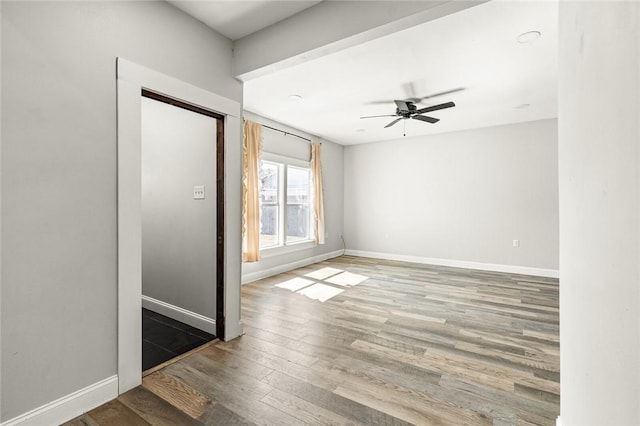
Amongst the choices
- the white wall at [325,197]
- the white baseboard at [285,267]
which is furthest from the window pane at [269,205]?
the white baseboard at [285,267]

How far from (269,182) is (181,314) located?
2778 millimetres

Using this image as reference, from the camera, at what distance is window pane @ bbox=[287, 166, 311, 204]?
18.4ft

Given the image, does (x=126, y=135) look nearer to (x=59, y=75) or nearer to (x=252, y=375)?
(x=59, y=75)

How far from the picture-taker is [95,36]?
1729mm

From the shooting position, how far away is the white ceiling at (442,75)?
2365 mm

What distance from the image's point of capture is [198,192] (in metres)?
2.81

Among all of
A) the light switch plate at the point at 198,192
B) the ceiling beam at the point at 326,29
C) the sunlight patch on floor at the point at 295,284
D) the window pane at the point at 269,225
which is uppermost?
the ceiling beam at the point at 326,29

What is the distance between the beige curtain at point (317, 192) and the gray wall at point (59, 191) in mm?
4103

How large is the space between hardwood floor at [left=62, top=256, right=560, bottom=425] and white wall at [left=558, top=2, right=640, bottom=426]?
783mm

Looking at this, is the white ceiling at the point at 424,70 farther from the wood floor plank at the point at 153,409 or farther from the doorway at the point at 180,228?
the wood floor plank at the point at 153,409

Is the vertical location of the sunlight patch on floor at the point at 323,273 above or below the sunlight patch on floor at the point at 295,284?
above

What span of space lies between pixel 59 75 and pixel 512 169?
6088 mm

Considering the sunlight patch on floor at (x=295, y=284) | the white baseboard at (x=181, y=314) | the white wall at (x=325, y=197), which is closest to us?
the white baseboard at (x=181, y=314)

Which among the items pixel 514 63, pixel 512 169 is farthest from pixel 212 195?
pixel 512 169
